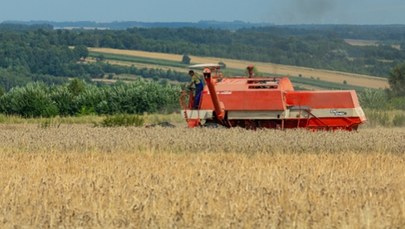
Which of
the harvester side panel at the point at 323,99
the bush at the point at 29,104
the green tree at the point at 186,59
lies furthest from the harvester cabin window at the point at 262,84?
the green tree at the point at 186,59

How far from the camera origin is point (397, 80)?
3841cm

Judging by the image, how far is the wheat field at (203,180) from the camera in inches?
317

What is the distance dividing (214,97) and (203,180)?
27.4 ft

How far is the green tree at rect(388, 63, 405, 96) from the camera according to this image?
116ft

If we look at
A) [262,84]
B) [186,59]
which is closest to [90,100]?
[262,84]

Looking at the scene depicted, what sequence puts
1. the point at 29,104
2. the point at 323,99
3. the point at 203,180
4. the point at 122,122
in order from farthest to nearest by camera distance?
the point at 29,104 → the point at 122,122 → the point at 323,99 → the point at 203,180

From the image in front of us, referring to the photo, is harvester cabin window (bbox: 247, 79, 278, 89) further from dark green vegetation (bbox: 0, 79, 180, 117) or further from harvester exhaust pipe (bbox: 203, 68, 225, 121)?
dark green vegetation (bbox: 0, 79, 180, 117)

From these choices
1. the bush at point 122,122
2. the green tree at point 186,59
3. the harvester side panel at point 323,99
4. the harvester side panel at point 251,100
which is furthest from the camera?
the green tree at point 186,59

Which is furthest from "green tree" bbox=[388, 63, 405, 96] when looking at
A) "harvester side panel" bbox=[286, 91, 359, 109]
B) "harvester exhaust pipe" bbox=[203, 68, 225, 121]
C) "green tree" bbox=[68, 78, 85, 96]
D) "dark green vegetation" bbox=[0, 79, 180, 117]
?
"harvester exhaust pipe" bbox=[203, 68, 225, 121]

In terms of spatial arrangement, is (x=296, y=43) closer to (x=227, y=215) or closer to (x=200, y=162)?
(x=200, y=162)

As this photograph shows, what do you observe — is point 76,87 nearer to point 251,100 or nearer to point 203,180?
point 251,100

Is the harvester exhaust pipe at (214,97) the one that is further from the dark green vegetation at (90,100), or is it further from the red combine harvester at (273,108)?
the dark green vegetation at (90,100)

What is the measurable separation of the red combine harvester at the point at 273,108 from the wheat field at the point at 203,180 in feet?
5.36

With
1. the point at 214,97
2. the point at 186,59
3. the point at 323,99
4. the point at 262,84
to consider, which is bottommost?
the point at 186,59
